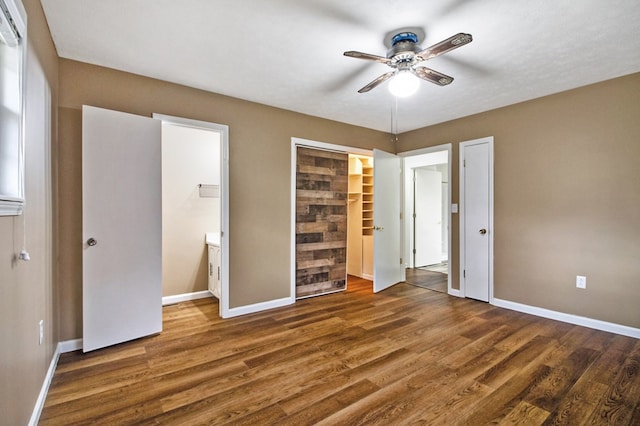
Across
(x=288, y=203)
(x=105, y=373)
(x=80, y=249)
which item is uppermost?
(x=288, y=203)

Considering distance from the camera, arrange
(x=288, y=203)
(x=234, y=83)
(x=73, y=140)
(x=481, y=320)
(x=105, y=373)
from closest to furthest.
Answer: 1. (x=105, y=373)
2. (x=73, y=140)
3. (x=234, y=83)
4. (x=481, y=320)
5. (x=288, y=203)

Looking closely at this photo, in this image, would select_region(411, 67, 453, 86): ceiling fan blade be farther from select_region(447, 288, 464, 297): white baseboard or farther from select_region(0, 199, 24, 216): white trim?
select_region(447, 288, 464, 297): white baseboard

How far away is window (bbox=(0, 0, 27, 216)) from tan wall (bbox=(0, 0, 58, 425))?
135mm

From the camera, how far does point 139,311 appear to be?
9.11ft

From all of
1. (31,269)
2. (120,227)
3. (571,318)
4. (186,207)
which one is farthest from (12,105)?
(571,318)

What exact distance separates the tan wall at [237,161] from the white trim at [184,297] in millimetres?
993

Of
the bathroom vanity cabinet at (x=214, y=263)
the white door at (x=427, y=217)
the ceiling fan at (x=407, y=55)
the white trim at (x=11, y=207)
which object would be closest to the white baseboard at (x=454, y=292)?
the white door at (x=427, y=217)

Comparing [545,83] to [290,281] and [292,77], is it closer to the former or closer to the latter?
[292,77]

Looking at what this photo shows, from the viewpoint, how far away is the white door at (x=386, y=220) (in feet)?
14.6

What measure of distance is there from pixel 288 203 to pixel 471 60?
2479mm

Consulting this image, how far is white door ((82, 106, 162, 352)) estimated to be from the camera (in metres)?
2.54

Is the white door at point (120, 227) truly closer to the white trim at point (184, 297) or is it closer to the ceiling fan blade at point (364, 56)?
the white trim at point (184, 297)

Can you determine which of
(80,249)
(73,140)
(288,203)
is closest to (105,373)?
(80,249)

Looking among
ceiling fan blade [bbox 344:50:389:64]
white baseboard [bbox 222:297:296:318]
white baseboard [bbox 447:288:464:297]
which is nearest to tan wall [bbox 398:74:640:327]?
white baseboard [bbox 447:288:464:297]
